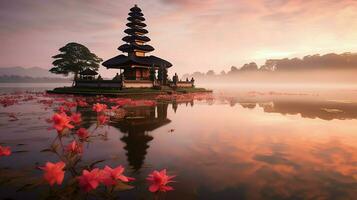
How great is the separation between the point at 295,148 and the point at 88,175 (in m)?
7.63

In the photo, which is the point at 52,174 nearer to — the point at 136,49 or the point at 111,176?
the point at 111,176

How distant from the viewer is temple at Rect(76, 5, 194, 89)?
36294 millimetres

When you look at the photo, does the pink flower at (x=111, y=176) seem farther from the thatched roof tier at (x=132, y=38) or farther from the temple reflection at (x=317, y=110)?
the thatched roof tier at (x=132, y=38)

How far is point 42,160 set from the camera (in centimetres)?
633

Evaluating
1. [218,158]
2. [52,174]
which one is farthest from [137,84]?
[52,174]

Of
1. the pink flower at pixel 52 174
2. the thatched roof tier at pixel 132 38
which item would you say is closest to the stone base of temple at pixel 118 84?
the thatched roof tier at pixel 132 38

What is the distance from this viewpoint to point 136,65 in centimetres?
3956

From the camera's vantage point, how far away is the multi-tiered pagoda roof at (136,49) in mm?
40331

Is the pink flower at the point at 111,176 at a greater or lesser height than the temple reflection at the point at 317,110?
greater

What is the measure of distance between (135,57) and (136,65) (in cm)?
327

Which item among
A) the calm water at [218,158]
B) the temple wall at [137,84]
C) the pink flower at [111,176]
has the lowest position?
the calm water at [218,158]

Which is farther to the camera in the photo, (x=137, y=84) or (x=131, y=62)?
(x=131, y=62)

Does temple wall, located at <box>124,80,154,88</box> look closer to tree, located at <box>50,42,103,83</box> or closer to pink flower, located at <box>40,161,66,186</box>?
tree, located at <box>50,42,103,83</box>

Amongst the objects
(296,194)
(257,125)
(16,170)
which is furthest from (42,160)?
(257,125)
